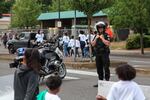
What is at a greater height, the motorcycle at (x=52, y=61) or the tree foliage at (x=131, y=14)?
the tree foliage at (x=131, y=14)

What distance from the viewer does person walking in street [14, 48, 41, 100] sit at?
640 cm

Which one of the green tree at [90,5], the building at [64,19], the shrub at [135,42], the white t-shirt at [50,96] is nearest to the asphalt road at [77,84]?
the green tree at [90,5]

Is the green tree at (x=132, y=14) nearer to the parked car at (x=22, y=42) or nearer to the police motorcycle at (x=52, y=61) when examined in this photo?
the parked car at (x=22, y=42)

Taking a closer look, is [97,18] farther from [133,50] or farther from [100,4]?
[100,4]

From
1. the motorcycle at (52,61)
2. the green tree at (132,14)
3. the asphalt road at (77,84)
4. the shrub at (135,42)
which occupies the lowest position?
the shrub at (135,42)

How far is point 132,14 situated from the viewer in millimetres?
34031

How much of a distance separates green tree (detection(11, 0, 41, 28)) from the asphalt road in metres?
57.0

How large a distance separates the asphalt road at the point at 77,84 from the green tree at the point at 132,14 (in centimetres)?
1592

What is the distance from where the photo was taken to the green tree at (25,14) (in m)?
75.1

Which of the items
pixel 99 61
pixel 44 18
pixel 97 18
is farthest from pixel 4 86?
pixel 44 18

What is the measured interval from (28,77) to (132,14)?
92.0 feet

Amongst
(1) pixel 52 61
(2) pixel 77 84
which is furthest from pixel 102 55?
(1) pixel 52 61

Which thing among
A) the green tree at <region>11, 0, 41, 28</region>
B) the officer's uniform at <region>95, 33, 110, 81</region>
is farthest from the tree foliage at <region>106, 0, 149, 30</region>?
the green tree at <region>11, 0, 41, 28</region>

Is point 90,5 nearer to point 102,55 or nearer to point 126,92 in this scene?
point 102,55
